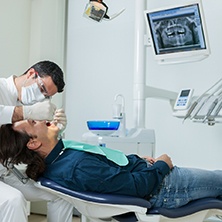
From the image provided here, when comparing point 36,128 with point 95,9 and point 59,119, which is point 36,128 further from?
point 95,9

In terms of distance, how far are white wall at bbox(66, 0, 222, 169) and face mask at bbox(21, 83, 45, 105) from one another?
1.28 m

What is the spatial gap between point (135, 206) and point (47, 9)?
235 cm

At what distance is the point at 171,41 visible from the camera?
7.22 feet

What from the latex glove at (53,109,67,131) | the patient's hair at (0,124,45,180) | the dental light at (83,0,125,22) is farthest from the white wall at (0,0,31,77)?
the patient's hair at (0,124,45,180)

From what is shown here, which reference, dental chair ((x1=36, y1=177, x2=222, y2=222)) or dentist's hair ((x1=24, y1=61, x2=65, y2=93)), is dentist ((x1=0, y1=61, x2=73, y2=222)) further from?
dental chair ((x1=36, y1=177, x2=222, y2=222))

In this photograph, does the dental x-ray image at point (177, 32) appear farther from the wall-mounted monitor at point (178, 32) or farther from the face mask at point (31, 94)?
the face mask at point (31, 94)

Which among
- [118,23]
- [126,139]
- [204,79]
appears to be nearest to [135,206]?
[126,139]

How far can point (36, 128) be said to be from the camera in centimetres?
167

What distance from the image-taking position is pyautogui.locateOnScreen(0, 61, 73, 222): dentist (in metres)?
1.46

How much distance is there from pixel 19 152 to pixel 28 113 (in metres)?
0.21

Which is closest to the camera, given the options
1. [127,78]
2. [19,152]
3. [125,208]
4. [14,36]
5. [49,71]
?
[125,208]

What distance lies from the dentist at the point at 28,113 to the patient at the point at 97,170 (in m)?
0.07

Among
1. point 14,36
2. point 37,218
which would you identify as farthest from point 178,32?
point 37,218

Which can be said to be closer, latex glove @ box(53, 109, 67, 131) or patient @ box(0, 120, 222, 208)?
patient @ box(0, 120, 222, 208)
